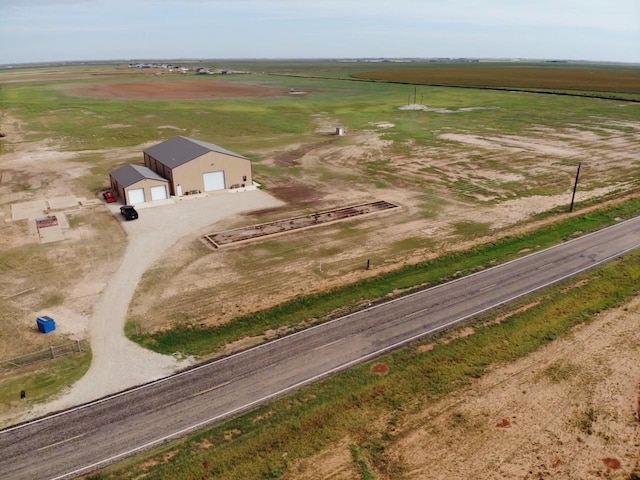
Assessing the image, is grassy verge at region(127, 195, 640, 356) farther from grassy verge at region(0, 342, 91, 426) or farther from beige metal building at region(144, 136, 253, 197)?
beige metal building at region(144, 136, 253, 197)

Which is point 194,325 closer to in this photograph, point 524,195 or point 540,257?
point 540,257

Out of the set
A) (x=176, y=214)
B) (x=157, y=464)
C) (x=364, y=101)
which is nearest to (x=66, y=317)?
(x=157, y=464)

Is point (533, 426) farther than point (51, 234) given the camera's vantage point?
No

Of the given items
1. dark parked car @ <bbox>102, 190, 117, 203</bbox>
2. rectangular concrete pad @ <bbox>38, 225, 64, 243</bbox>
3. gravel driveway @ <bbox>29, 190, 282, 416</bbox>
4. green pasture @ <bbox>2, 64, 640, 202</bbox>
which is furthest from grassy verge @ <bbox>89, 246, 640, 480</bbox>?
dark parked car @ <bbox>102, 190, 117, 203</bbox>

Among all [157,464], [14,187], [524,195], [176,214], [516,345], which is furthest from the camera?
[14,187]

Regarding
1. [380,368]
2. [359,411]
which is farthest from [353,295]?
[359,411]

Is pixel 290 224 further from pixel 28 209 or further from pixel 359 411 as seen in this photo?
pixel 28 209
